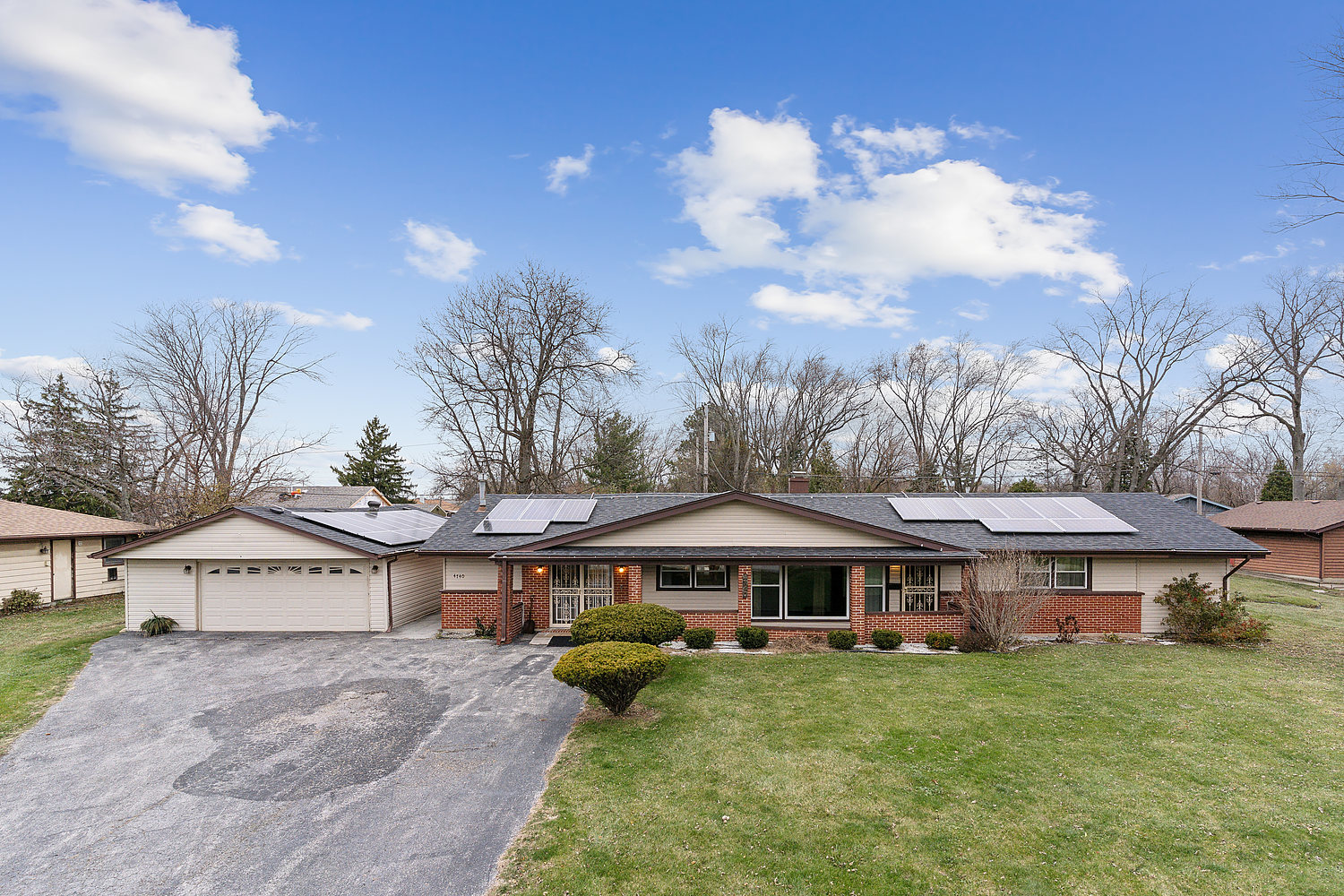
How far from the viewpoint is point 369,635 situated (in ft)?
50.1

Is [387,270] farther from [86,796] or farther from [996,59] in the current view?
[996,59]

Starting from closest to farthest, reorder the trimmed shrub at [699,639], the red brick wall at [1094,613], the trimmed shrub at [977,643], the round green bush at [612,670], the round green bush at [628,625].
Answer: the round green bush at [612,670]
the round green bush at [628,625]
the trimmed shrub at [977,643]
the trimmed shrub at [699,639]
the red brick wall at [1094,613]

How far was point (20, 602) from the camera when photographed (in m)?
18.1

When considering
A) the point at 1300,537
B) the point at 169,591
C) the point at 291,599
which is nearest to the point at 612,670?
the point at 291,599

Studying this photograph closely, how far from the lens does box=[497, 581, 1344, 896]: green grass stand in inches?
203

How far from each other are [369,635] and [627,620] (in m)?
8.55

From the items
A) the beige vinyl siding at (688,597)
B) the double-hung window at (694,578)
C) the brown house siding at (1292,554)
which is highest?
the double-hung window at (694,578)

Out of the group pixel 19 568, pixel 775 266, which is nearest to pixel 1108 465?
pixel 775 266

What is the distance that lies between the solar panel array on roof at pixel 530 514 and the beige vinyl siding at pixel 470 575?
0.94 meters

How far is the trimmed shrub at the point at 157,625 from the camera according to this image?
1513 centimetres

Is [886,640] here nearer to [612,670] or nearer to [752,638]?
[752,638]

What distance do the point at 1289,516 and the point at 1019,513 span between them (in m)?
19.9

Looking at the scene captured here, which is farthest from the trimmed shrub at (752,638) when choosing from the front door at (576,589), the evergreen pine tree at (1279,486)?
the evergreen pine tree at (1279,486)

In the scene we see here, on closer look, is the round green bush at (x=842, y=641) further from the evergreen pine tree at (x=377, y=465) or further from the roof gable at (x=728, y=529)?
the evergreen pine tree at (x=377, y=465)
